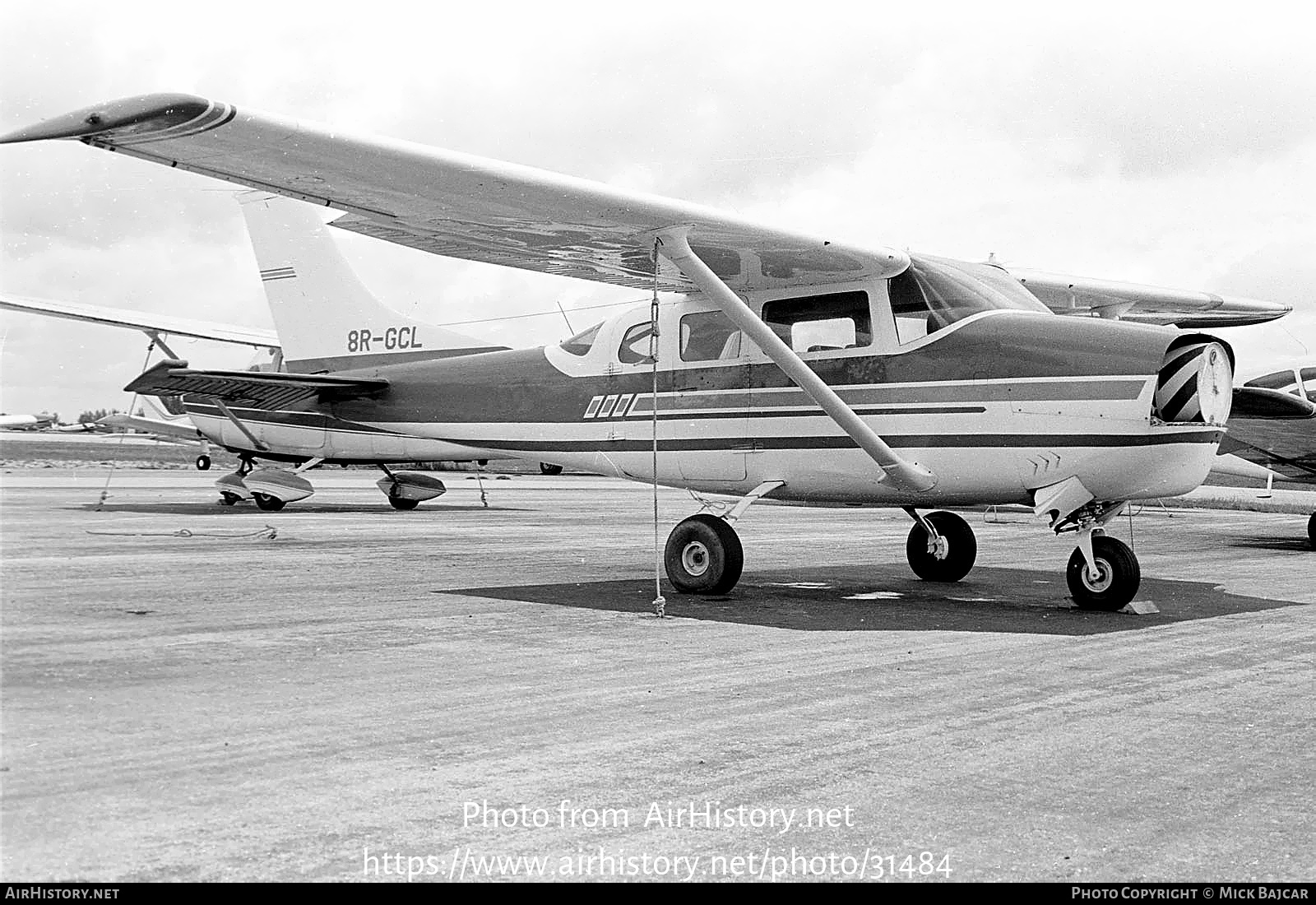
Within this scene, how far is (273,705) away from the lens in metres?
4.88

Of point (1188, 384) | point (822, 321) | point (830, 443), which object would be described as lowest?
point (830, 443)

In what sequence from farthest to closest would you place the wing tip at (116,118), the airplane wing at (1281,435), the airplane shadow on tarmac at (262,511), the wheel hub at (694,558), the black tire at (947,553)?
the airplane shadow on tarmac at (262,511) < the airplane wing at (1281,435) < the black tire at (947,553) < the wheel hub at (694,558) < the wing tip at (116,118)

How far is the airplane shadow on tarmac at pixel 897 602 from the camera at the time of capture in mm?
8008

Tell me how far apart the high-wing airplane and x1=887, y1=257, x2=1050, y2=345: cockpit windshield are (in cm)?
2

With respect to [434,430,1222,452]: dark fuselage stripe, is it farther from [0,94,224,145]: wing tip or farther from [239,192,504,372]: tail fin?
[239,192,504,372]: tail fin

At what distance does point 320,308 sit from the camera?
1938 cm

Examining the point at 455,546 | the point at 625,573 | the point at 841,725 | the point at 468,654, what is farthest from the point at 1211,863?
the point at 455,546

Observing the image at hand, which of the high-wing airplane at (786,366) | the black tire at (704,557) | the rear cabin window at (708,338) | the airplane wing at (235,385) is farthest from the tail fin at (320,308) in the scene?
the black tire at (704,557)

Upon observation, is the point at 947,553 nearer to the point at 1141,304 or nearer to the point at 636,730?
the point at 1141,304

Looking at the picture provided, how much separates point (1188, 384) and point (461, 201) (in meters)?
4.92

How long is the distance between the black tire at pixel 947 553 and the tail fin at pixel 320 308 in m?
8.47

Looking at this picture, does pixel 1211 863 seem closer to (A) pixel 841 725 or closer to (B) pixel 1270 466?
(A) pixel 841 725

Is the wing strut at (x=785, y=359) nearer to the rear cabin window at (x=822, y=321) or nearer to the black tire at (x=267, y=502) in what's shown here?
the rear cabin window at (x=822, y=321)

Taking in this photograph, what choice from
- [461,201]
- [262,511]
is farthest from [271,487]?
[461,201]
